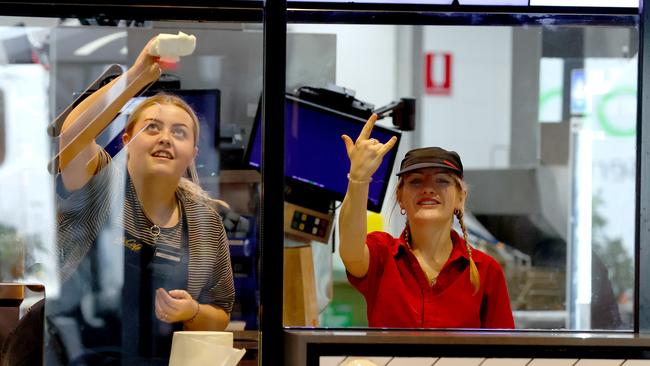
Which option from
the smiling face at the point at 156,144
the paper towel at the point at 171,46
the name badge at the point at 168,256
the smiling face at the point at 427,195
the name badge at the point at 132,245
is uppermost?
the paper towel at the point at 171,46

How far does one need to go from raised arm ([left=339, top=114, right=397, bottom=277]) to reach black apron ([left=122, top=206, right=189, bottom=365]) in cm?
35

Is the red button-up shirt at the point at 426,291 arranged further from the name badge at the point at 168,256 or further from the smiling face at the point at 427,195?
the name badge at the point at 168,256

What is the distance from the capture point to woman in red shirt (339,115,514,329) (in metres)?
2.09

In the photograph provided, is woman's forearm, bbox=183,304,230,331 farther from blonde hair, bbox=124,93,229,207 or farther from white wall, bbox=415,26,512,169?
white wall, bbox=415,26,512,169

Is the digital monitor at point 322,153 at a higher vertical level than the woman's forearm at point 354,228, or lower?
higher

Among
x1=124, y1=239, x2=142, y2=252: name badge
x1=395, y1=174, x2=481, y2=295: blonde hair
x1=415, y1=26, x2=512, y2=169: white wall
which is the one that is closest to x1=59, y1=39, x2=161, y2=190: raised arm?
x1=124, y1=239, x2=142, y2=252: name badge

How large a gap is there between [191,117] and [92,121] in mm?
186

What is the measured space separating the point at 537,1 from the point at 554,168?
184 cm

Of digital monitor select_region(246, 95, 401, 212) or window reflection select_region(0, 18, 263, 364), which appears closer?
window reflection select_region(0, 18, 263, 364)

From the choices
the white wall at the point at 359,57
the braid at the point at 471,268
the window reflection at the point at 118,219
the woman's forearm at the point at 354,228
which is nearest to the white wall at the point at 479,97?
the white wall at the point at 359,57

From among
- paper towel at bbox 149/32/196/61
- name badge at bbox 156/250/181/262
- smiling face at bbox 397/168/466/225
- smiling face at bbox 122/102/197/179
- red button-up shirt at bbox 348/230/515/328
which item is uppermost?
paper towel at bbox 149/32/196/61

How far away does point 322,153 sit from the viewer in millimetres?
2314

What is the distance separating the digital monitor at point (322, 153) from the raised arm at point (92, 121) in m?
0.52

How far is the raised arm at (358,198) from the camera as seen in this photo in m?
1.97
